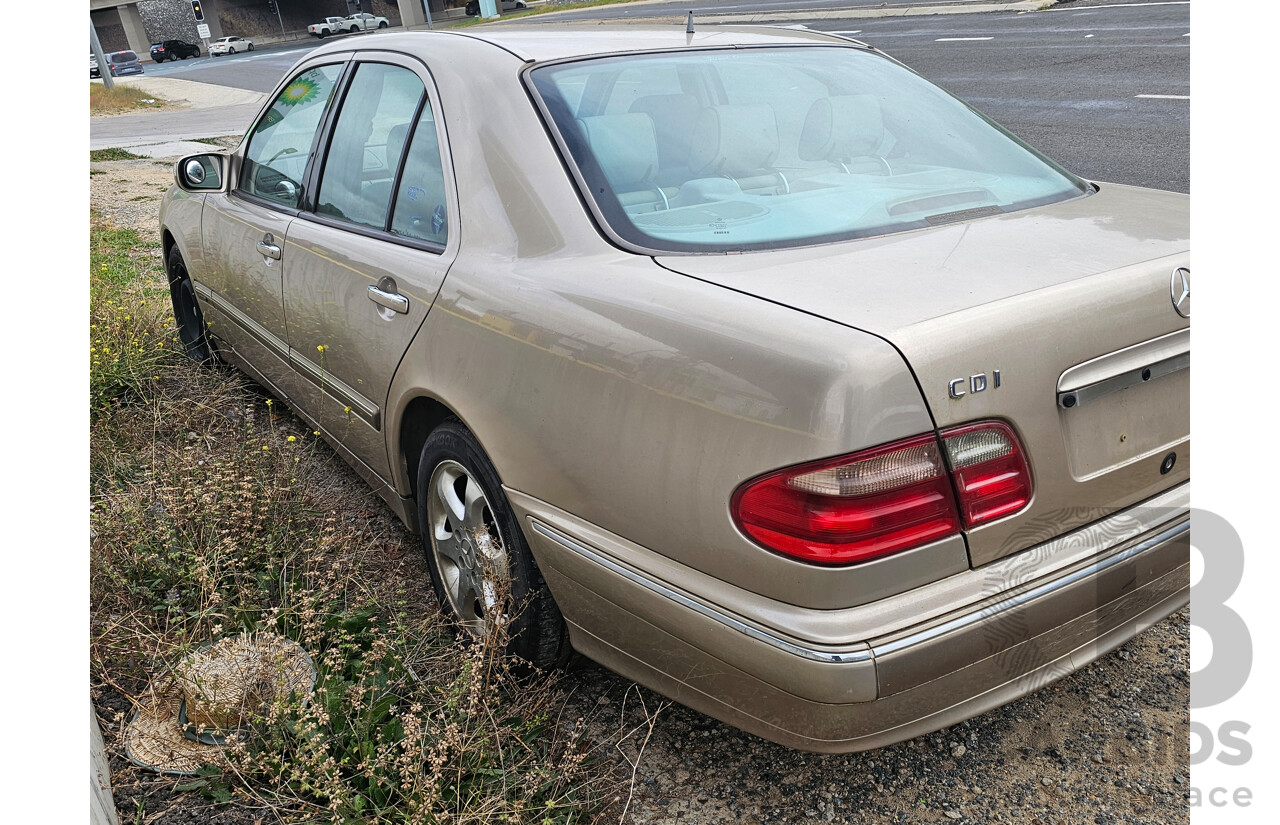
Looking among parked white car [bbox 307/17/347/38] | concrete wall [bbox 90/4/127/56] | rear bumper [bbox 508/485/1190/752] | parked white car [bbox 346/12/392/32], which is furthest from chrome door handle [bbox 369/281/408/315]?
concrete wall [bbox 90/4/127/56]

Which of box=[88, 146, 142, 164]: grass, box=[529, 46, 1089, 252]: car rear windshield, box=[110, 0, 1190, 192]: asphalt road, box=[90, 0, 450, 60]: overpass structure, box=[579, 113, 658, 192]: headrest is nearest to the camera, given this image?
box=[529, 46, 1089, 252]: car rear windshield

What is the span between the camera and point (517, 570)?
2.39m

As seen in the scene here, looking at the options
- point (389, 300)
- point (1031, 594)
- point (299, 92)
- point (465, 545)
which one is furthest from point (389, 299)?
point (1031, 594)

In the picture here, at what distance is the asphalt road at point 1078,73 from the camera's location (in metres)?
8.42

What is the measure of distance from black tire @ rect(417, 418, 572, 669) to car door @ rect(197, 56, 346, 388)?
127 cm

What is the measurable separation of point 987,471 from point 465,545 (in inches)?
56.4

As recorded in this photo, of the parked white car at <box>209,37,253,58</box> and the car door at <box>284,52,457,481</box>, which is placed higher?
the parked white car at <box>209,37,253,58</box>

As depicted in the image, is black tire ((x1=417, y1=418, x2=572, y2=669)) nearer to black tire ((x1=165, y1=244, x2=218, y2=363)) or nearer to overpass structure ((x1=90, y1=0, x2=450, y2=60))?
black tire ((x1=165, y1=244, x2=218, y2=363))

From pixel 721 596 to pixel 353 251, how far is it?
5.63 feet

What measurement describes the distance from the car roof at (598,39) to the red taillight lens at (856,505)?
60.5 inches

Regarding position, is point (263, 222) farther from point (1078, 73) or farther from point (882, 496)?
point (1078, 73)

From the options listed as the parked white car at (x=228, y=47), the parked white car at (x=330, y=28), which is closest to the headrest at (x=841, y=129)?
the parked white car at (x=228, y=47)

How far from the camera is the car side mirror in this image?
4020mm

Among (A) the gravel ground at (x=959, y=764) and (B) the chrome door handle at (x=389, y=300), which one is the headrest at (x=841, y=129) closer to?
(B) the chrome door handle at (x=389, y=300)
